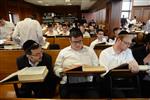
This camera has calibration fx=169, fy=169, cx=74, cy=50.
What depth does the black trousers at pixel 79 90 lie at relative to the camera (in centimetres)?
179

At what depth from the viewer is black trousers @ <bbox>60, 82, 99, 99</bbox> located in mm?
1790

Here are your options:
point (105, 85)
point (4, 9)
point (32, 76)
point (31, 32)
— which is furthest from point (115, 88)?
point (4, 9)

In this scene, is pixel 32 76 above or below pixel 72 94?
above

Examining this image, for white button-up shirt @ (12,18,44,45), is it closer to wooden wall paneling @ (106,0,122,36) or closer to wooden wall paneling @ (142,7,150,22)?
wooden wall paneling @ (106,0,122,36)

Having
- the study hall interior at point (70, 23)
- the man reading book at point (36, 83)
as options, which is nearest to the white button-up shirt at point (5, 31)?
the study hall interior at point (70, 23)

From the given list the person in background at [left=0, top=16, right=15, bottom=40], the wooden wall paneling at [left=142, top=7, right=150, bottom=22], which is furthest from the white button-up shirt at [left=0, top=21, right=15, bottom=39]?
the wooden wall paneling at [left=142, top=7, right=150, bottom=22]

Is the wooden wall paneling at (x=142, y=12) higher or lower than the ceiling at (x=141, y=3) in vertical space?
lower

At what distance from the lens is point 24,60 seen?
6.07 feet

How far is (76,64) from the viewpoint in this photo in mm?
1776

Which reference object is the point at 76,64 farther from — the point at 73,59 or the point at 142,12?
the point at 142,12

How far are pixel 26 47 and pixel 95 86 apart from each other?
873 millimetres

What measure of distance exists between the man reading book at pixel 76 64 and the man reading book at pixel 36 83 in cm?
12

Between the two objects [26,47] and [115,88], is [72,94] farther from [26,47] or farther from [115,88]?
[26,47]

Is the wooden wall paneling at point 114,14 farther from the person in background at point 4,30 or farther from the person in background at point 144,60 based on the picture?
the person in background at point 144,60
